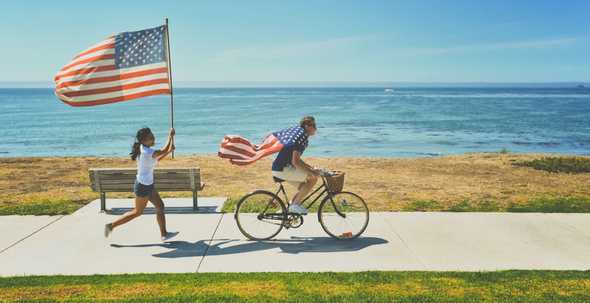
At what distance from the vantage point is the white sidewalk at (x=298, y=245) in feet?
19.7

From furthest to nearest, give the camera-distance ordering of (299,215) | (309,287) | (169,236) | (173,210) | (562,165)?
(562,165), (173,210), (169,236), (299,215), (309,287)

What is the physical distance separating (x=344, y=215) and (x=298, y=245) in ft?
2.64

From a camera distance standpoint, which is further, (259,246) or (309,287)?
(259,246)

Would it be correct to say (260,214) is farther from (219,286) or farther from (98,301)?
(98,301)

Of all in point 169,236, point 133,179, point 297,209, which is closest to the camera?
point 297,209

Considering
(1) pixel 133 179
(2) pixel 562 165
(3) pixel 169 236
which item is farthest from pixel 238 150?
(2) pixel 562 165

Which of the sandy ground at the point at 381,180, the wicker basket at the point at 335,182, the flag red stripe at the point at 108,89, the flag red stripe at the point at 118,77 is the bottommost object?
the sandy ground at the point at 381,180

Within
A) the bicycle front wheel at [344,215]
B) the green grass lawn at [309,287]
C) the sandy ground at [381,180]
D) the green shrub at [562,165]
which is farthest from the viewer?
the green shrub at [562,165]

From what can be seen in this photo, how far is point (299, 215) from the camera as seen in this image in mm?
7039

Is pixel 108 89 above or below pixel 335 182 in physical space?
above

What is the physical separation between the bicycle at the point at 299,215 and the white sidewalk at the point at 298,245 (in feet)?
0.60

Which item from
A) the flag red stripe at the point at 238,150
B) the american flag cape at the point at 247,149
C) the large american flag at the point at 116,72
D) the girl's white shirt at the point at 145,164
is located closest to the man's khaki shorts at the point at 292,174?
the american flag cape at the point at 247,149

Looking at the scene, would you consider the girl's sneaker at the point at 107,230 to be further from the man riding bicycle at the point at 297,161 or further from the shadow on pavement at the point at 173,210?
the man riding bicycle at the point at 297,161

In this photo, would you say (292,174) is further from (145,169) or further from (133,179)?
(133,179)
